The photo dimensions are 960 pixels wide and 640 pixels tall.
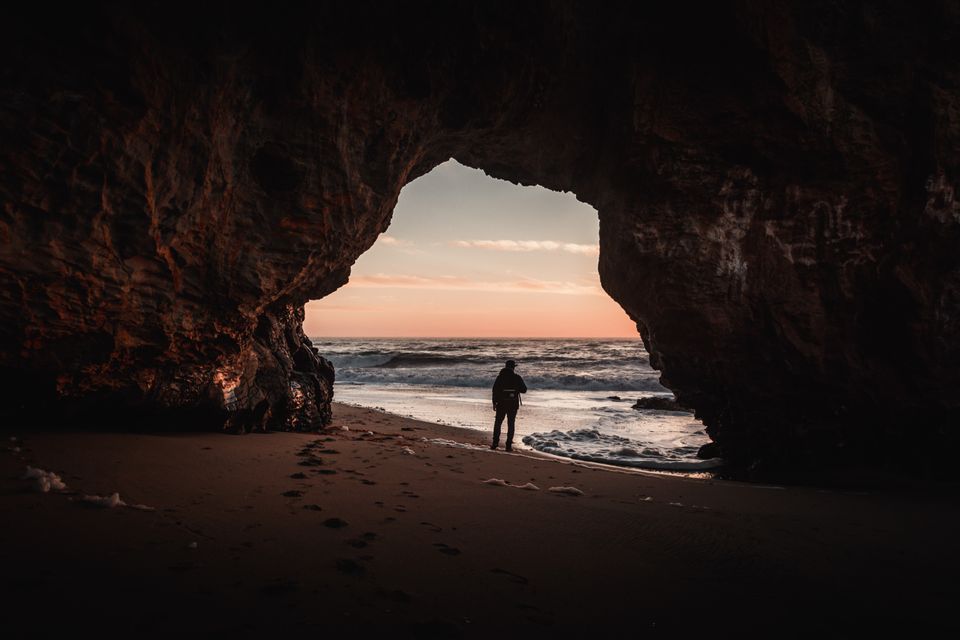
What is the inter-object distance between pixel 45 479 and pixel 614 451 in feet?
26.0

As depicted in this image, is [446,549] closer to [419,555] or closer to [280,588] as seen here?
[419,555]

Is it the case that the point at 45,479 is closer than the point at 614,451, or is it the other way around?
the point at 45,479

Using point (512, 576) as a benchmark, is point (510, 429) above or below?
below

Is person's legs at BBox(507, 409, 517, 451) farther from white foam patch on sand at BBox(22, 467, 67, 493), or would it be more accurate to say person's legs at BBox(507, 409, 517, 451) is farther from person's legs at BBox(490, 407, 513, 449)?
white foam patch on sand at BBox(22, 467, 67, 493)

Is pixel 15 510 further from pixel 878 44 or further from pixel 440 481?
pixel 878 44

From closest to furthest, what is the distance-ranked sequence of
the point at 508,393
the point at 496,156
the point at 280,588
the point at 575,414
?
the point at 280,588, the point at 496,156, the point at 508,393, the point at 575,414

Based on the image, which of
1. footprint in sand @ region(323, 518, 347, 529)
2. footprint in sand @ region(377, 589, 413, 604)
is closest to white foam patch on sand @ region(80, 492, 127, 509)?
footprint in sand @ region(323, 518, 347, 529)

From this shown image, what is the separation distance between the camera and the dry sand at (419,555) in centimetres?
204

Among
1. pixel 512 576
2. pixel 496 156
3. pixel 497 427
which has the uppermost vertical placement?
pixel 496 156

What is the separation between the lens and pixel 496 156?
8.84 meters

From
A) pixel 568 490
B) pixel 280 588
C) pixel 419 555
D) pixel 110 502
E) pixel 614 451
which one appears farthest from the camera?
pixel 614 451

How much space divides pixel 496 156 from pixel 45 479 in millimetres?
7564

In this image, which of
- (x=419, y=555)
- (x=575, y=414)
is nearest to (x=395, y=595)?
(x=419, y=555)

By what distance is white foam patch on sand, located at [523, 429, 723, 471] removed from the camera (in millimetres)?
8219
